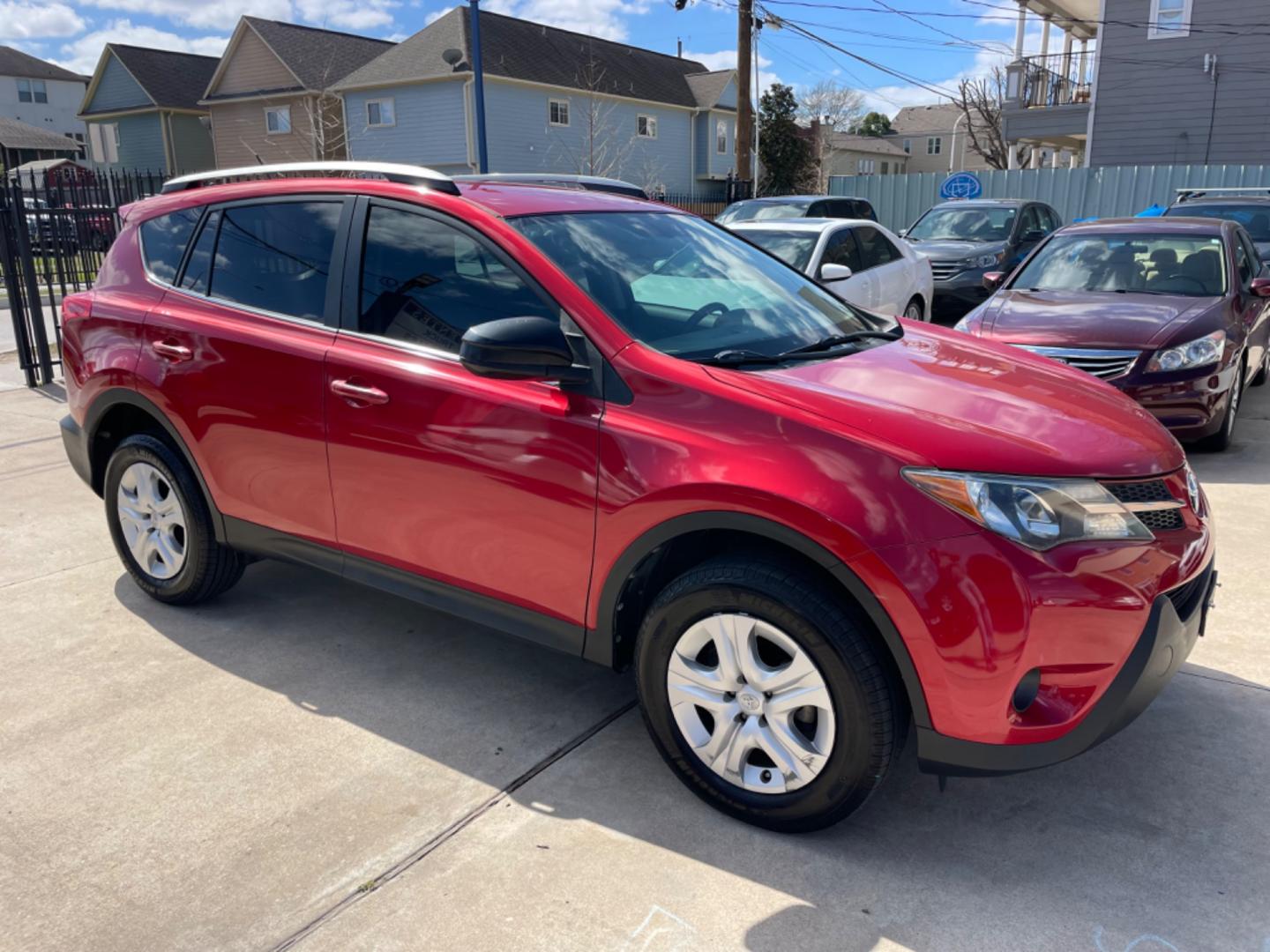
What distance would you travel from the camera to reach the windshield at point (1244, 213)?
1111cm

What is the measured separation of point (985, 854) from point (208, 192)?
378 cm

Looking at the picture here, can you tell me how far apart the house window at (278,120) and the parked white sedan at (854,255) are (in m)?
30.9

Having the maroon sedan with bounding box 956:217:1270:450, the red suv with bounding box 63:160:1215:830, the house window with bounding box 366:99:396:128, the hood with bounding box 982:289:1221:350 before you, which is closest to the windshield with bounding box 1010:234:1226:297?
the maroon sedan with bounding box 956:217:1270:450

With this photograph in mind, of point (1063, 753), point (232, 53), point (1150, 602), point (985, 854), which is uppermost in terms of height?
point (232, 53)

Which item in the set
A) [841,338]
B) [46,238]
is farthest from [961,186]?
[841,338]

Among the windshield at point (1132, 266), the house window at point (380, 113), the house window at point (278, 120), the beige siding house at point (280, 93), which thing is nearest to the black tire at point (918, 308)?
the windshield at point (1132, 266)

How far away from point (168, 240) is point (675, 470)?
271 centimetres

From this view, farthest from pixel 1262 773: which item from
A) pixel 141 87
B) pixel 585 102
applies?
pixel 141 87

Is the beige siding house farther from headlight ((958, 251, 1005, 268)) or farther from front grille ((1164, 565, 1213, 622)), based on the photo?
front grille ((1164, 565, 1213, 622))

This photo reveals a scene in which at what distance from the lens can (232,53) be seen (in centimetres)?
3619

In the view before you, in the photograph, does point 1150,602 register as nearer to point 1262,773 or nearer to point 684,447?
point 1262,773

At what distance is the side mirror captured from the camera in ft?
9.25

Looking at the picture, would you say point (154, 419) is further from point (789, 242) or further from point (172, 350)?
point (789, 242)

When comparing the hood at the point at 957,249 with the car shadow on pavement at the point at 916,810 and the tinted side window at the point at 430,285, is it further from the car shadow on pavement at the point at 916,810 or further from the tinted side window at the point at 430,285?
the tinted side window at the point at 430,285
